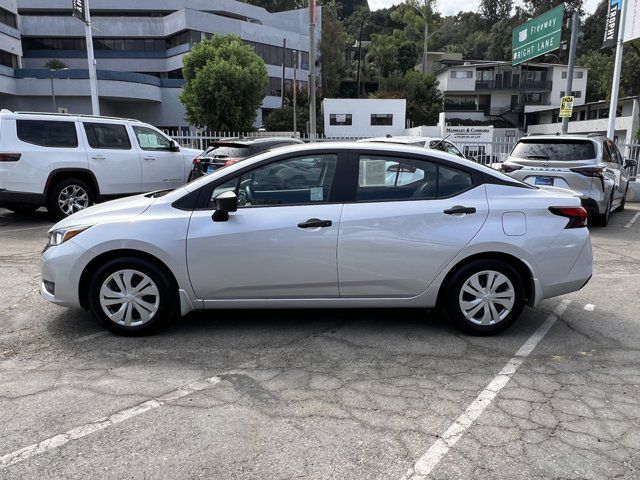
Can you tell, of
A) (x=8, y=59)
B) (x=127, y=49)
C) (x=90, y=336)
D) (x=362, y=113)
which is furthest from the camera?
(x=127, y=49)

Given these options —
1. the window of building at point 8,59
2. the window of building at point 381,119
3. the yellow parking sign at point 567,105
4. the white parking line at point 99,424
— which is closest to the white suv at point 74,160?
the white parking line at point 99,424

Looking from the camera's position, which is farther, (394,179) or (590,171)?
(590,171)

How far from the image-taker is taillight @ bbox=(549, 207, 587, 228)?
4422 mm

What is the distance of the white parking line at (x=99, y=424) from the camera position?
284 cm

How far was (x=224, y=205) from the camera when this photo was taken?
4133 millimetres

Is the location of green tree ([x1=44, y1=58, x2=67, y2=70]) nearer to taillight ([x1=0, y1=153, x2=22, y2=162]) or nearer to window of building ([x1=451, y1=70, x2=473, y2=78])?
window of building ([x1=451, y1=70, x2=473, y2=78])

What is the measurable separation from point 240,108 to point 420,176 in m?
32.4

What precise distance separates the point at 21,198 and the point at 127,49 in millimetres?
49058

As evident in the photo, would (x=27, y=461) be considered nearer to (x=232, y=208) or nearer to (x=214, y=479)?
(x=214, y=479)

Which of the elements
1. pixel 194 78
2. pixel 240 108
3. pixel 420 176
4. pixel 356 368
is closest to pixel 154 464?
pixel 356 368

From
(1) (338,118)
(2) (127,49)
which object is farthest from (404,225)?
(2) (127,49)

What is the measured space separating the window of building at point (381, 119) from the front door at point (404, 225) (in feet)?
120

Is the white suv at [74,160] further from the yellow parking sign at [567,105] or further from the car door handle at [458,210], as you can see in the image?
the yellow parking sign at [567,105]

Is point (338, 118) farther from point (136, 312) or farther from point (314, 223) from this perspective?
point (136, 312)
